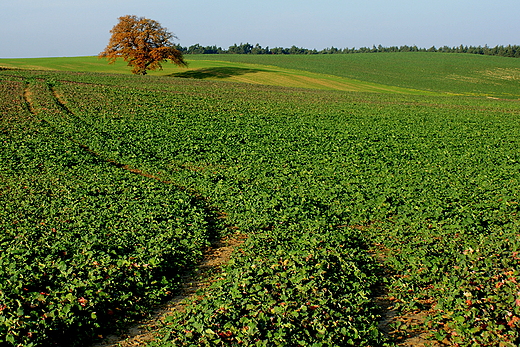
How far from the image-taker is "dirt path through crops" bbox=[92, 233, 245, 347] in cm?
725

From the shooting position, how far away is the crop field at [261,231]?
7352 millimetres

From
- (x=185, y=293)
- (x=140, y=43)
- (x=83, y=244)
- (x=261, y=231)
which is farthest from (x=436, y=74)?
(x=185, y=293)

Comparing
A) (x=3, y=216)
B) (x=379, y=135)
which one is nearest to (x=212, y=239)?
(x=3, y=216)

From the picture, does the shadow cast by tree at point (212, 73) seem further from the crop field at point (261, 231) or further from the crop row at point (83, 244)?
the crop row at point (83, 244)

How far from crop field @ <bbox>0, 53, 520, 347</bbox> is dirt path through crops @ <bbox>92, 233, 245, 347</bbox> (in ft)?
0.65

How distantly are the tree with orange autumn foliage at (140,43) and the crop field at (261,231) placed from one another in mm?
37072

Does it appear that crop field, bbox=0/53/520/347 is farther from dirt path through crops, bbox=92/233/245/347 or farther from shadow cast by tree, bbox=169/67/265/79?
shadow cast by tree, bbox=169/67/265/79

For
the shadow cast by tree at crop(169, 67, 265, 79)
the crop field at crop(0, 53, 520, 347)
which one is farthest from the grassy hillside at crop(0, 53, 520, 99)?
the crop field at crop(0, 53, 520, 347)

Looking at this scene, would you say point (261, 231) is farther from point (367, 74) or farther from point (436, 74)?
point (436, 74)

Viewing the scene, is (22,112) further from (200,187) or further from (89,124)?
(200,187)

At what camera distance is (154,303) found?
Answer: 8234mm

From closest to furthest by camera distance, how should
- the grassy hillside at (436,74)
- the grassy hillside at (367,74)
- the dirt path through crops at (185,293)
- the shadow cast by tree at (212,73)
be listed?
the dirt path through crops at (185,293)
the shadow cast by tree at (212,73)
the grassy hillside at (367,74)
the grassy hillside at (436,74)

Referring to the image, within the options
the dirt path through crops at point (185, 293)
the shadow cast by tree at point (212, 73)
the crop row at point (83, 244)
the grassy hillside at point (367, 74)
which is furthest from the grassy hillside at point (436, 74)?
the dirt path through crops at point (185, 293)

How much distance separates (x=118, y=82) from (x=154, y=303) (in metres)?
43.8
